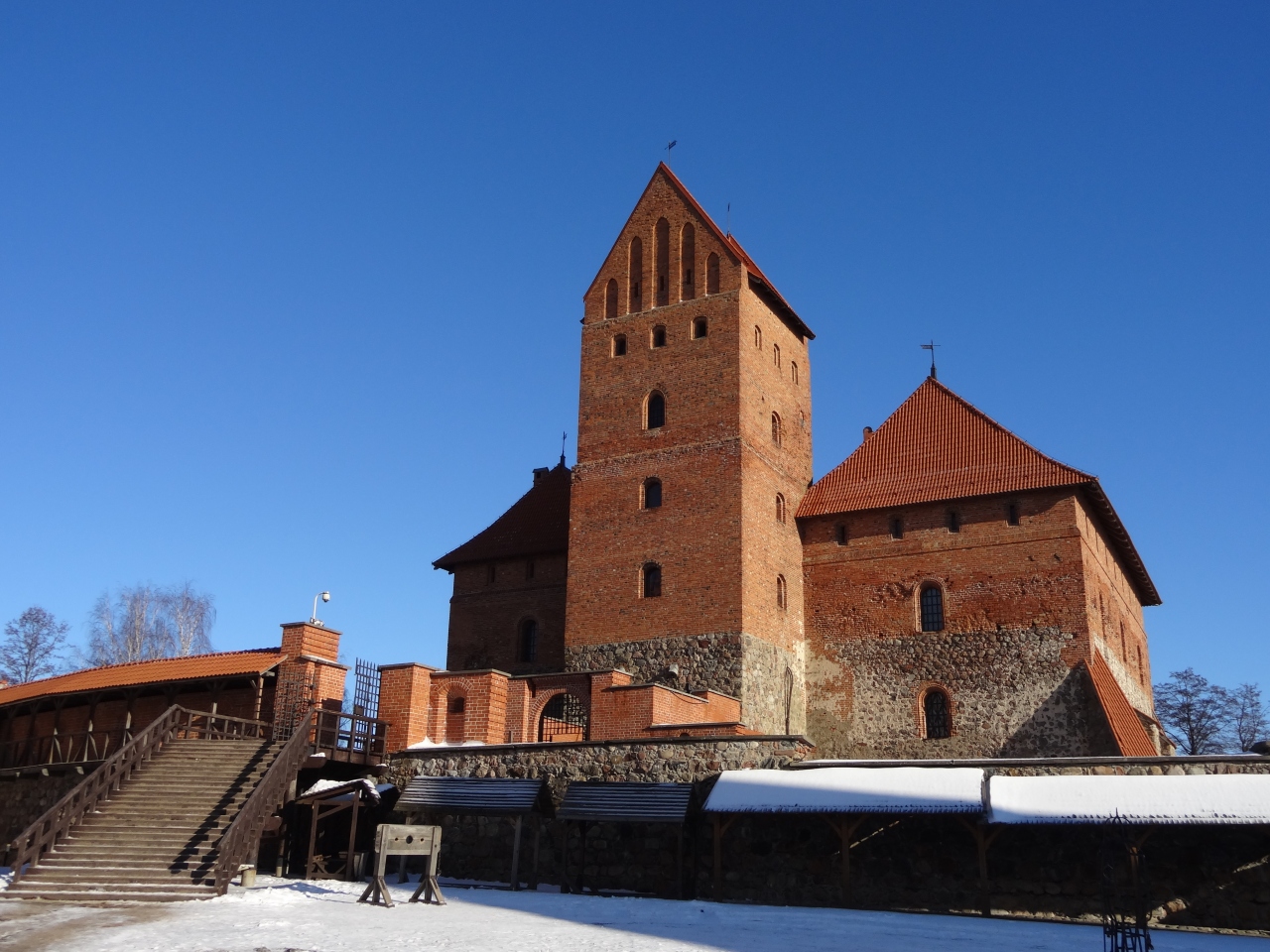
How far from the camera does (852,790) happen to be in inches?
664

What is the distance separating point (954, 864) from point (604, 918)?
17.6 feet

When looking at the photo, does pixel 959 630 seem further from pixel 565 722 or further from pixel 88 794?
pixel 88 794

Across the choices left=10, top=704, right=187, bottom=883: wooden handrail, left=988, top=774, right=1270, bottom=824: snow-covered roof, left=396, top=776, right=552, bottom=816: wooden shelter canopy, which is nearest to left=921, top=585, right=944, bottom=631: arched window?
left=988, top=774, right=1270, bottom=824: snow-covered roof

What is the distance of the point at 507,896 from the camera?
16.8m

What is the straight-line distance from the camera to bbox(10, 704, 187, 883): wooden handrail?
637 inches

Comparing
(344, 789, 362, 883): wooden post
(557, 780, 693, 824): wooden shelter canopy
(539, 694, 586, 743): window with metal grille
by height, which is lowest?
(344, 789, 362, 883): wooden post

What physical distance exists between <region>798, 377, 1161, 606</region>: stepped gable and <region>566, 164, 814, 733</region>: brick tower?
4.17ft

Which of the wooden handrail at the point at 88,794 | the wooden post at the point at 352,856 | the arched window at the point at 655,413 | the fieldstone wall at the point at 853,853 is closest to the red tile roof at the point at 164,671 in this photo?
the wooden handrail at the point at 88,794

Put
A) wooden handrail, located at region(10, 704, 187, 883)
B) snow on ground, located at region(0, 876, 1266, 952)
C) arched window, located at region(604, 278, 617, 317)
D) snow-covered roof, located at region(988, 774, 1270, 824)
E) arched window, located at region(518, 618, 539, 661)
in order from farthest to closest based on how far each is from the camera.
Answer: arched window, located at region(604, 278, 617, 317), arched window, located at region(518, 618, 539, 661), wooden handrail, located at region(10, 704, 187, 883), snow-covered roof, located at region(988, 774, 1270, 824), snow on ground, located at region(0, 876, 1266, 952)

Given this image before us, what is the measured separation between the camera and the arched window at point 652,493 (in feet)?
85.5

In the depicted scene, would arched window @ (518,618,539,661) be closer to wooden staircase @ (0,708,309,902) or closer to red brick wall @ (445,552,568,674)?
red brick wall @ (445,552,568,674)

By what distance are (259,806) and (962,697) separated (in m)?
14.2

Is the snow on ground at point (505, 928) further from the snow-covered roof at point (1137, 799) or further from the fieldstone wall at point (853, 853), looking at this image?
the snow-covered roof at point (1137, 799)

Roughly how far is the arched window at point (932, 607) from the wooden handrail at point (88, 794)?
1519 cm
